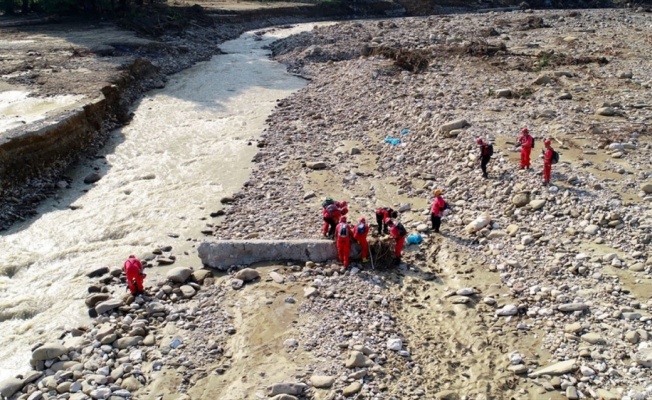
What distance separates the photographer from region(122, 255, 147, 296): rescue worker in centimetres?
1112

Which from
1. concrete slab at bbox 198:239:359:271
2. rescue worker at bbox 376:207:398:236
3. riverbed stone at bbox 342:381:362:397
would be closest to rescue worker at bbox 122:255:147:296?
concrete slab at bbox 198:239:359:271

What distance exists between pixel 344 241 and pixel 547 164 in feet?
18.6

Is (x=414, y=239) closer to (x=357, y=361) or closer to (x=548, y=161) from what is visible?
(x=548, y=161)

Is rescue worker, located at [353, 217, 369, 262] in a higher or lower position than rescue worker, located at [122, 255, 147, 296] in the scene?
higher

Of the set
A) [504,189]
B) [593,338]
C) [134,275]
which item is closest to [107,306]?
[134,275]

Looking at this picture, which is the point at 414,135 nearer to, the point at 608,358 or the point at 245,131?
the point at 245,131

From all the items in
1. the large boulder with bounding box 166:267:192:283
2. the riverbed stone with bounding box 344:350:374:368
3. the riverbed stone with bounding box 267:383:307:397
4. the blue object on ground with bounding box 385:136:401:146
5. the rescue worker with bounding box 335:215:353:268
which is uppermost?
the blue object on ground with bounding box 385:136:401:146

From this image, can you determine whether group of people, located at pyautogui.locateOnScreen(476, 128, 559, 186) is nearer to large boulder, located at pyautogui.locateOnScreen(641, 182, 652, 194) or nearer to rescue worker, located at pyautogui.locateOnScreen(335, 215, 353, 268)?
large boulder, located at pyautogui.locateOnScreen(641, 182, 652, 194)

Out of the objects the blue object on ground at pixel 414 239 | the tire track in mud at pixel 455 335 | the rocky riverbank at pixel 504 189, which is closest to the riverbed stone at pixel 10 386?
the rocky riverbank at pixel 504 189

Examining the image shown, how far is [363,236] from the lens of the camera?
11.6 metres

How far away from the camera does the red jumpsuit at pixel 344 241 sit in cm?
1152

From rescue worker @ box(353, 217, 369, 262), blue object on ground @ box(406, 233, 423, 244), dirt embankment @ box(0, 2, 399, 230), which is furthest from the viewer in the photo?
dirt embankment @ box(0, 2, 399, 230)

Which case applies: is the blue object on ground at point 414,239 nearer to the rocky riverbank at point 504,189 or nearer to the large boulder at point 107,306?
the rocky riverbank at point 504,189

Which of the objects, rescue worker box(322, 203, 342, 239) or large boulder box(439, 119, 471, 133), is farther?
large boulder box(439, 119, 471, 133)
